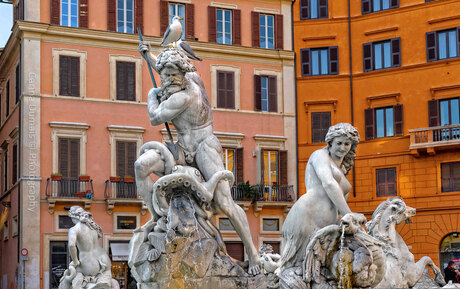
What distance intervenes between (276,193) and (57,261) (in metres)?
10.5

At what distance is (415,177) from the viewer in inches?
1524

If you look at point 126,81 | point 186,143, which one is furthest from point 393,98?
point 186,143

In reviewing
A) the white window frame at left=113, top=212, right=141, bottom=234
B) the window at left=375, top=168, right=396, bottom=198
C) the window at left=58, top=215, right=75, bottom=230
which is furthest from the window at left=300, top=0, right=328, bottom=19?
the window at left=58, top=215, right=75, bottom=230

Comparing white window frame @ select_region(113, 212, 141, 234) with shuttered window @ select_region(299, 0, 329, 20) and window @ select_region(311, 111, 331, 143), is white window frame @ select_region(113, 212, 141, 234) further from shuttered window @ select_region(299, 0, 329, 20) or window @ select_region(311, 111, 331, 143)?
shuttered window @ select_region(299, 0, 329, 20)

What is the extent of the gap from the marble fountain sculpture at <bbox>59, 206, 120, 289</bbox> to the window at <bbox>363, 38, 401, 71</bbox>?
96.4 ft

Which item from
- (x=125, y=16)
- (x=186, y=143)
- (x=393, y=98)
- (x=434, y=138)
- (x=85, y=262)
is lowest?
(x=85, y=262)

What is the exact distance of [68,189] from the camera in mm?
36375

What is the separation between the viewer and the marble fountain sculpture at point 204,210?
825 cm

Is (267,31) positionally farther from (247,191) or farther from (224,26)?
(247,191)

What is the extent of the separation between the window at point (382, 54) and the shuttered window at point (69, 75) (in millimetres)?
13270

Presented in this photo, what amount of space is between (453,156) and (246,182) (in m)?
9.12

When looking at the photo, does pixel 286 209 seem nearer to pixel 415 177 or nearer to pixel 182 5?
pixel 415 177

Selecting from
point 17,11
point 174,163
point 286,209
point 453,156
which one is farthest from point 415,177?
point 174,163

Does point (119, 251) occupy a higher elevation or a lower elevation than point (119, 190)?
lower
